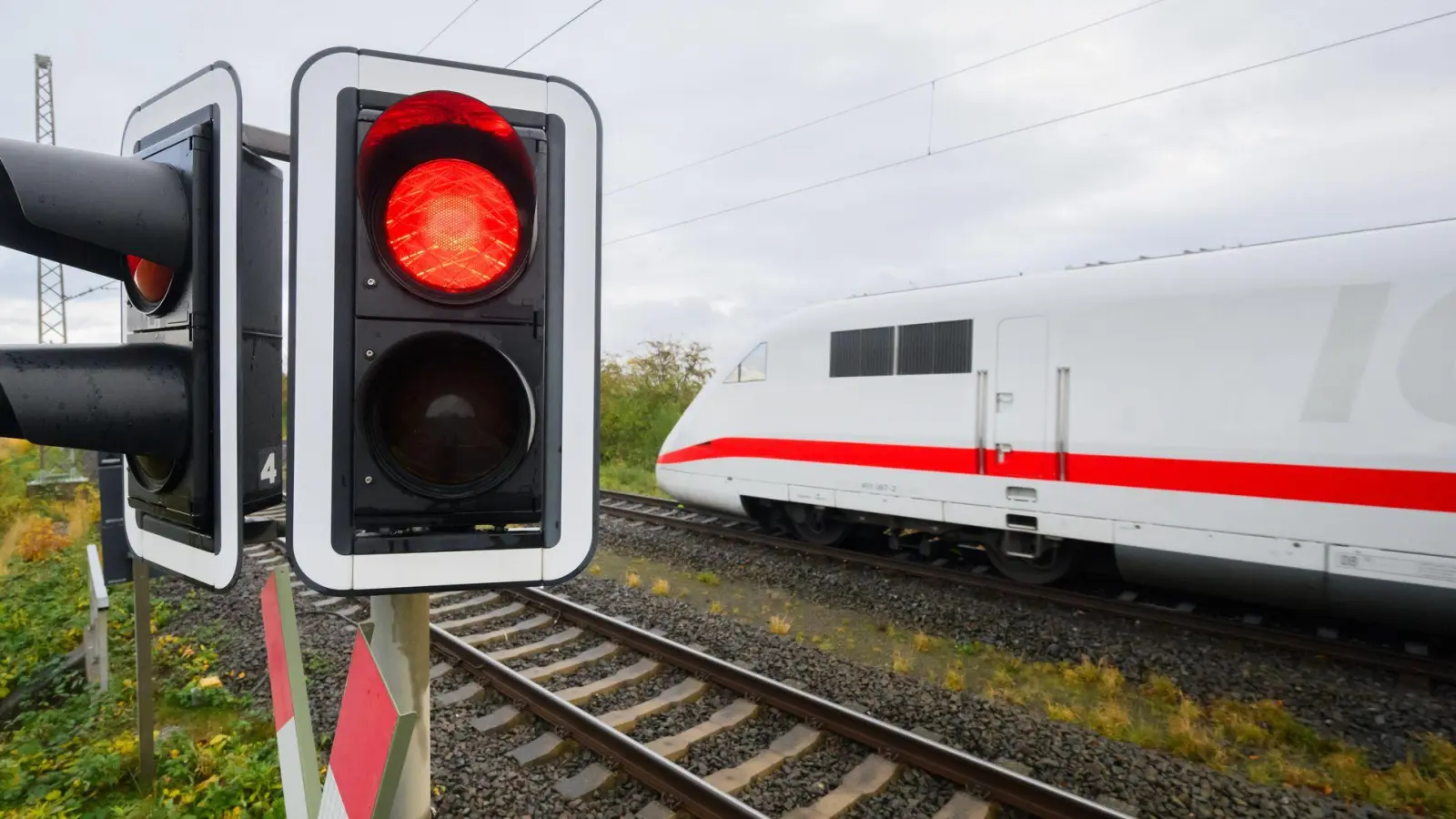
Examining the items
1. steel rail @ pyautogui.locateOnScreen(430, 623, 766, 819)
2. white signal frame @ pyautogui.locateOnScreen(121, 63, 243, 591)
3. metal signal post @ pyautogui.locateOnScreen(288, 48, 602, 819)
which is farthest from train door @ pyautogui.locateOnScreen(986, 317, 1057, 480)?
white signal frame @ pyautogui.locateOnScreen(121, 63, 243, 591)

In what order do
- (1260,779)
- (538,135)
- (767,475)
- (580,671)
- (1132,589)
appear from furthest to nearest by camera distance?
(767,475) → (1132,589) → (580,671) → (1260,779) → (538,135)

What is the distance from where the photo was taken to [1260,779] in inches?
177

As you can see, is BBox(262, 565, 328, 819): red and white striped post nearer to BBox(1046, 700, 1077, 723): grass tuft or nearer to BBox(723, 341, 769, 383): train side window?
BBox(1046, 700, 1077, 723): grass tuft

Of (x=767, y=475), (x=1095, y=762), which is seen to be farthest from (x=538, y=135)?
(x=767, y=475)

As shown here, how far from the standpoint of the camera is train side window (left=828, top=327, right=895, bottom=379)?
28.4 ft

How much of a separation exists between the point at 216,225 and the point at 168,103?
33 centimetres

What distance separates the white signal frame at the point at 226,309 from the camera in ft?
3.67

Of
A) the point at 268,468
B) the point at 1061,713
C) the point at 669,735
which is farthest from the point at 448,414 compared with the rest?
the point at 1061,713

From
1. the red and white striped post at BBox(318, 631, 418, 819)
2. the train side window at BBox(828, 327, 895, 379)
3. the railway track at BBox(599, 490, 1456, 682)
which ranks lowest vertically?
the railway track at BBox(599, 490, 1456, 682)

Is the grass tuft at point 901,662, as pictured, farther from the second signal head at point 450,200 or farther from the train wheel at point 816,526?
the second signal head at point 450,200

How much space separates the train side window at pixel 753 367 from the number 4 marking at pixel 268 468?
8.63m

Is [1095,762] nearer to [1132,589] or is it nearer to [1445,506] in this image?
[1445,506]

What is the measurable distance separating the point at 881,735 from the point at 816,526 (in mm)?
5573

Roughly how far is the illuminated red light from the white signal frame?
218mm
